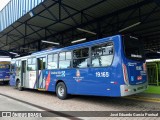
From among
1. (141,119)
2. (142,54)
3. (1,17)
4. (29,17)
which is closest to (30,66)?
(29,17)

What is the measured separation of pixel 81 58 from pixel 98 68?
1.25 m

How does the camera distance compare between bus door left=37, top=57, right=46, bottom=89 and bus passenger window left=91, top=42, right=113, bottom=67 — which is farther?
bus door left=37, top=57, right=46, bottom=89

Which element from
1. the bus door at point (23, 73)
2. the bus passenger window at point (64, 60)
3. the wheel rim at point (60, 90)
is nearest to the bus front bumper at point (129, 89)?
the bus passenger window at point (64, 60)

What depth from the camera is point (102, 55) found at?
7.59 meters

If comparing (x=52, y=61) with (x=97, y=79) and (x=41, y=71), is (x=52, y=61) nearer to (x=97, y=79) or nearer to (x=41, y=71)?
(x=41, y=71)

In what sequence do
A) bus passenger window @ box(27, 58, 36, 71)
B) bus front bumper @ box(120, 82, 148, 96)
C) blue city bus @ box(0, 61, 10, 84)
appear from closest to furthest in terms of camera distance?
bus front bumper @ box(120, 82, 148, 96)
bus passenger window @ box(27, 58, 36, 71)
blue city bus @ box(0, 61, 10, 84)

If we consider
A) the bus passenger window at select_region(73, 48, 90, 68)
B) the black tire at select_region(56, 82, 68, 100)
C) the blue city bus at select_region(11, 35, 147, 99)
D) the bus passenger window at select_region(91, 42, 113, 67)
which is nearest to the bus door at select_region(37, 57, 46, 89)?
the blue city bus at select_region(11, 35, 147, 99)

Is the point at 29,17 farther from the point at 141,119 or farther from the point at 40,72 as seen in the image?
the point at 141,119

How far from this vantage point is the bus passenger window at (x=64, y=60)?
30.9ft

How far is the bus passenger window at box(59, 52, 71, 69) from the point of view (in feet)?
30.9

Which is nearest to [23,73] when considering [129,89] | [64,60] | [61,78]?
[61,78]

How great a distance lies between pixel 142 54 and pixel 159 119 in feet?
10.8

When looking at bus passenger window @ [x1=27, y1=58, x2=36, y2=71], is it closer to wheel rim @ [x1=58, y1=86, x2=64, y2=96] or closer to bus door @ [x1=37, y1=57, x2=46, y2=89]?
bus door @ [x1=37, y1=57, x2=46, y2=89]

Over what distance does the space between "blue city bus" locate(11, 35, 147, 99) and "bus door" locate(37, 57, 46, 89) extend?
116 mm
